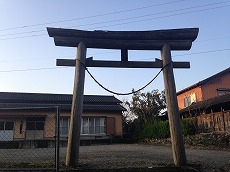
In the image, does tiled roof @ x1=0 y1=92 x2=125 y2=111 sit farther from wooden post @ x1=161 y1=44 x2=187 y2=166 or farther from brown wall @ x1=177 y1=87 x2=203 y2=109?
wooden post @ x1=161 y1=44 x2=187 y2=166

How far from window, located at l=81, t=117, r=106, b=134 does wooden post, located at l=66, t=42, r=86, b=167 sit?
761 inches

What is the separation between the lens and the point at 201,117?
1808 cm

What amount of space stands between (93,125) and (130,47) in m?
19.5

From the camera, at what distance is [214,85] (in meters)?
26.2

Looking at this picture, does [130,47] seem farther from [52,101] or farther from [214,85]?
[52,101]

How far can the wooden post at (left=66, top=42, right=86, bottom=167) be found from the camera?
5742 mm

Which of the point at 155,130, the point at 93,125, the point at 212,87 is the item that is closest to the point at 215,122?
the point at 155,130

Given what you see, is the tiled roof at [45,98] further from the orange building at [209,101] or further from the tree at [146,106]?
the orange building at [209,101]

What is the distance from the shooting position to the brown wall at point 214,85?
25.8 metres

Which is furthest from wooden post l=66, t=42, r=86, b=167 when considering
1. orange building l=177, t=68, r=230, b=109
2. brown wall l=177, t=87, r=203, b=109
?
brown wall l=177, t=87, r=203, b=109

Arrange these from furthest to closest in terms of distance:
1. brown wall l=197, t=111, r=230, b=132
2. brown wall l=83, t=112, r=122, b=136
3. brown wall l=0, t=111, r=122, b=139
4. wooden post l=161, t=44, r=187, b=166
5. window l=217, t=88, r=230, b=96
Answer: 1. window l=217, t=88, r=230, b=96
2. brown wall l=83, t=112, r=122, b=136
3. brown wall l=0, t=111, r=122, b=139
4. brown wall l=197, t=111, r=230, b=132
5. wooden post l=161, t=44, r=187, b=166

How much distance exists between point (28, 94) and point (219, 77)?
2359 centimetres

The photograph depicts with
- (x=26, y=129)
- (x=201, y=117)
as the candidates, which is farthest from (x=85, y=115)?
(x=201, y=117)

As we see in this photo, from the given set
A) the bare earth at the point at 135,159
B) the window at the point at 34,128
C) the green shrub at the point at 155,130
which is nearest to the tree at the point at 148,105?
the green shrub at the point at 155,130
